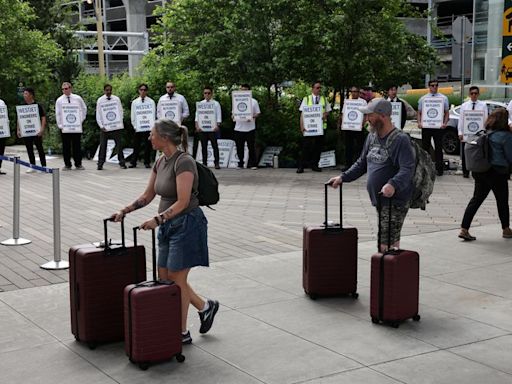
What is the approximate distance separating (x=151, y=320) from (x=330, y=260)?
216cm

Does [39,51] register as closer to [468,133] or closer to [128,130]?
[128,130]

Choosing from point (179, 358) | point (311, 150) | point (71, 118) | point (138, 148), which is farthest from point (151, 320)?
point (138, 148)

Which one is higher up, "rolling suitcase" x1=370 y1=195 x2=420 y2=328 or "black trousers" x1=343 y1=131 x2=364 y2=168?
"black trousers" x1=343 y1=131 x2=364 y2=168

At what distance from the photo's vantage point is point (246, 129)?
1764cm

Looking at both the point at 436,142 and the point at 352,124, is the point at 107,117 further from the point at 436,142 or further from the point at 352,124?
the point at 436,142

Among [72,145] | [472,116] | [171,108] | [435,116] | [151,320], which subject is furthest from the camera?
[72,145]

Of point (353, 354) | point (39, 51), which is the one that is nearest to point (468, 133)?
point (353, 354)

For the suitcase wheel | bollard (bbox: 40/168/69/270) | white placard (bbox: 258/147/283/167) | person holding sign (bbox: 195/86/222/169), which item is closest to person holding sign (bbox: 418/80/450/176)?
white placard (bbox: 258/147/283/167)

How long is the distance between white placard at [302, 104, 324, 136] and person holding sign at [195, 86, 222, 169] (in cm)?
194

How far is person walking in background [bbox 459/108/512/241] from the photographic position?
9438 mm

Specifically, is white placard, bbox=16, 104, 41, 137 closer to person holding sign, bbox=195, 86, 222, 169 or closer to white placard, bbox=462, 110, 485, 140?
person holding sign, bbox=195, 86, 222, 169

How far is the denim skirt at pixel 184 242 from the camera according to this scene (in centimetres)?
567

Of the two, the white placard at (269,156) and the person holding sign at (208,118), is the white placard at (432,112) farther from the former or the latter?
the person holding sign at (208,118)

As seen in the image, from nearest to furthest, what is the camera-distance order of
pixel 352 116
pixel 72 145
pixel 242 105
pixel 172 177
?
pixel 172 177 < pixel 352 116 < pixel 242 105 < pixel 72 145
